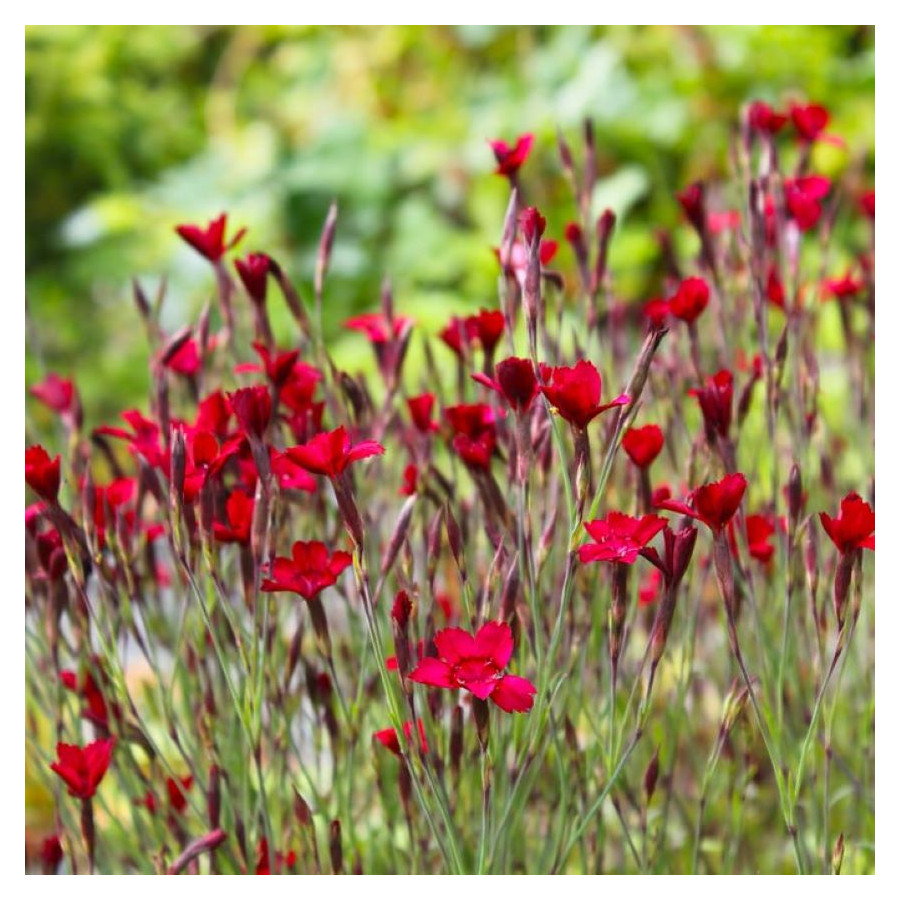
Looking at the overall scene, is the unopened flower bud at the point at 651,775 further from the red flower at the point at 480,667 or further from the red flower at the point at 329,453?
the red flower at the point at 329,453

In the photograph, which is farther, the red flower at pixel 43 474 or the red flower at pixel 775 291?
the red flower at pixel 775 291

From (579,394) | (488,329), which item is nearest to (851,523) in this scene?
→ (579,394)

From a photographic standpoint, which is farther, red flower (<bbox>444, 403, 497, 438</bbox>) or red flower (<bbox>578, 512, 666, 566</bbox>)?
red flower (<bbox>444, 403, 497, 438</bbox>)

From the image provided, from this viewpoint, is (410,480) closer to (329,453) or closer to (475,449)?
(475,449)

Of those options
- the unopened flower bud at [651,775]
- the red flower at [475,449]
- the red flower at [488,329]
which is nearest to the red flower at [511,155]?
the red flower at [488,329]

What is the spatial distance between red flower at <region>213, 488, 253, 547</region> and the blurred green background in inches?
70.2

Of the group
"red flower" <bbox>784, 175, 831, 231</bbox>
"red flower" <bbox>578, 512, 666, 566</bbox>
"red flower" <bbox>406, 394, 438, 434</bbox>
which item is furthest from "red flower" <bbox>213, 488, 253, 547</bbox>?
"red flower" <bbox>784, 175, 831, 231</bbox>

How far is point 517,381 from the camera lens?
0.71m

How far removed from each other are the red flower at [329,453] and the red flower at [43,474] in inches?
7.4

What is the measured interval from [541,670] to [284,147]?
263cm

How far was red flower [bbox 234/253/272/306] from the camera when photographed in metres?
0.93

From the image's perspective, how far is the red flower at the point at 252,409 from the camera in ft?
2.40

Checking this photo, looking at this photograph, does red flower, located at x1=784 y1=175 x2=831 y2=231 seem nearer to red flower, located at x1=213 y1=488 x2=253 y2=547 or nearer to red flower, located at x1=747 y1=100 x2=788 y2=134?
red flower, located at x1=747 y1=100 x2=788 y2=134
